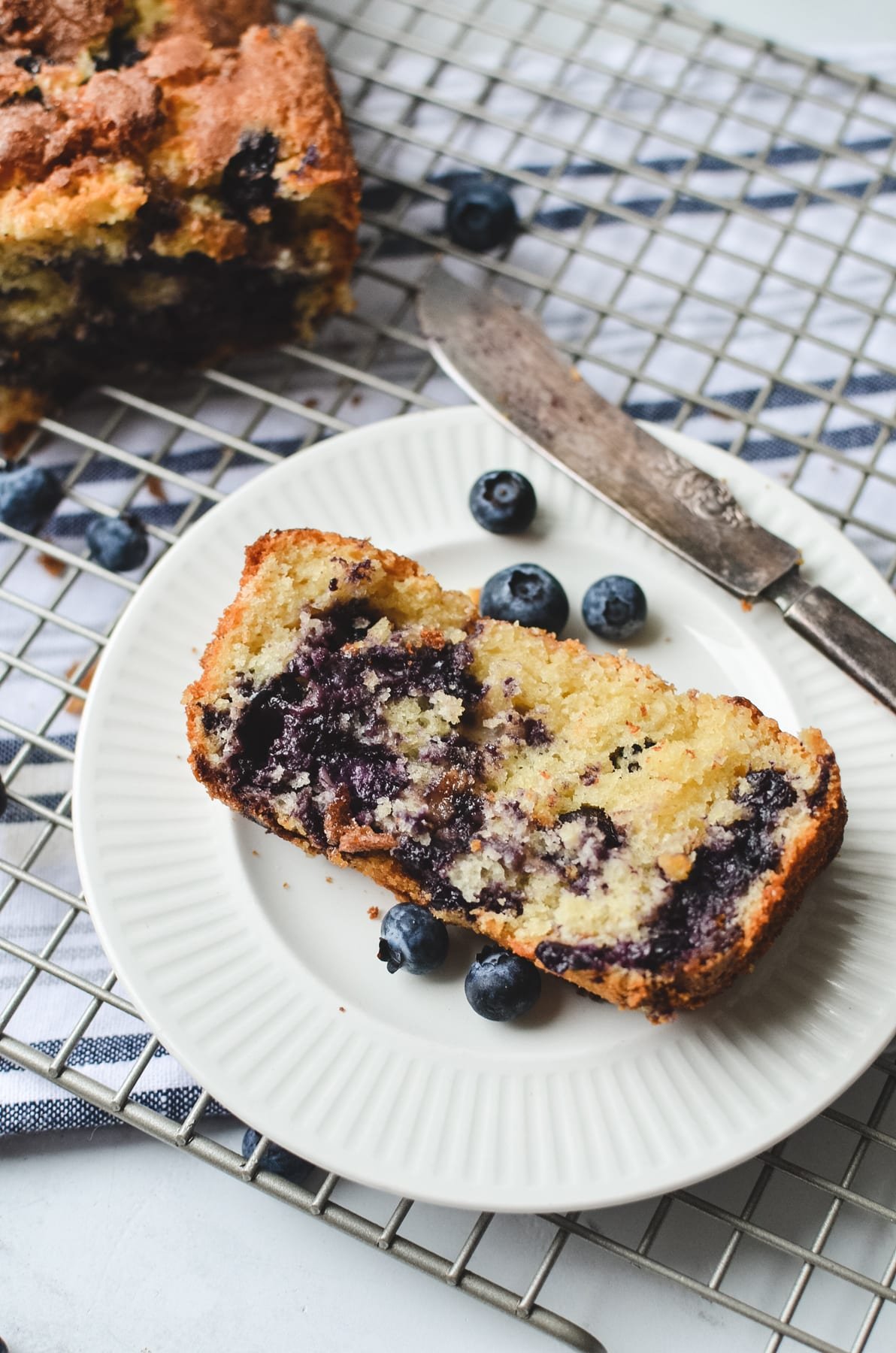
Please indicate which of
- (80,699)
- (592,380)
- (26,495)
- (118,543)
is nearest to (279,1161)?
(80,699)

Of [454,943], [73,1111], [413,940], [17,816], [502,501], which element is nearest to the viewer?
[413,940]

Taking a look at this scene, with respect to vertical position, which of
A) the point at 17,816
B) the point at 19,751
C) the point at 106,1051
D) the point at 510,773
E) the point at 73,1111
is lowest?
the point at 73,1111

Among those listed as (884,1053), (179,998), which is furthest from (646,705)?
(179,998)

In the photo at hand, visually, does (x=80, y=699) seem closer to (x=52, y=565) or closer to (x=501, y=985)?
(x=52, y=565)

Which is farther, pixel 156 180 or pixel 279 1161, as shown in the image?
pixel 156 180

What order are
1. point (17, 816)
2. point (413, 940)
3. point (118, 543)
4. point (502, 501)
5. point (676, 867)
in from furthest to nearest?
point (118, 543)
point (17, 816)
point (502, 501)
point (413, 940)
point (676, 867)

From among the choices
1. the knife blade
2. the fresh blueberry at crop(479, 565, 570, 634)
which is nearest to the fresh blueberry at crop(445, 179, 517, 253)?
the knife blade
